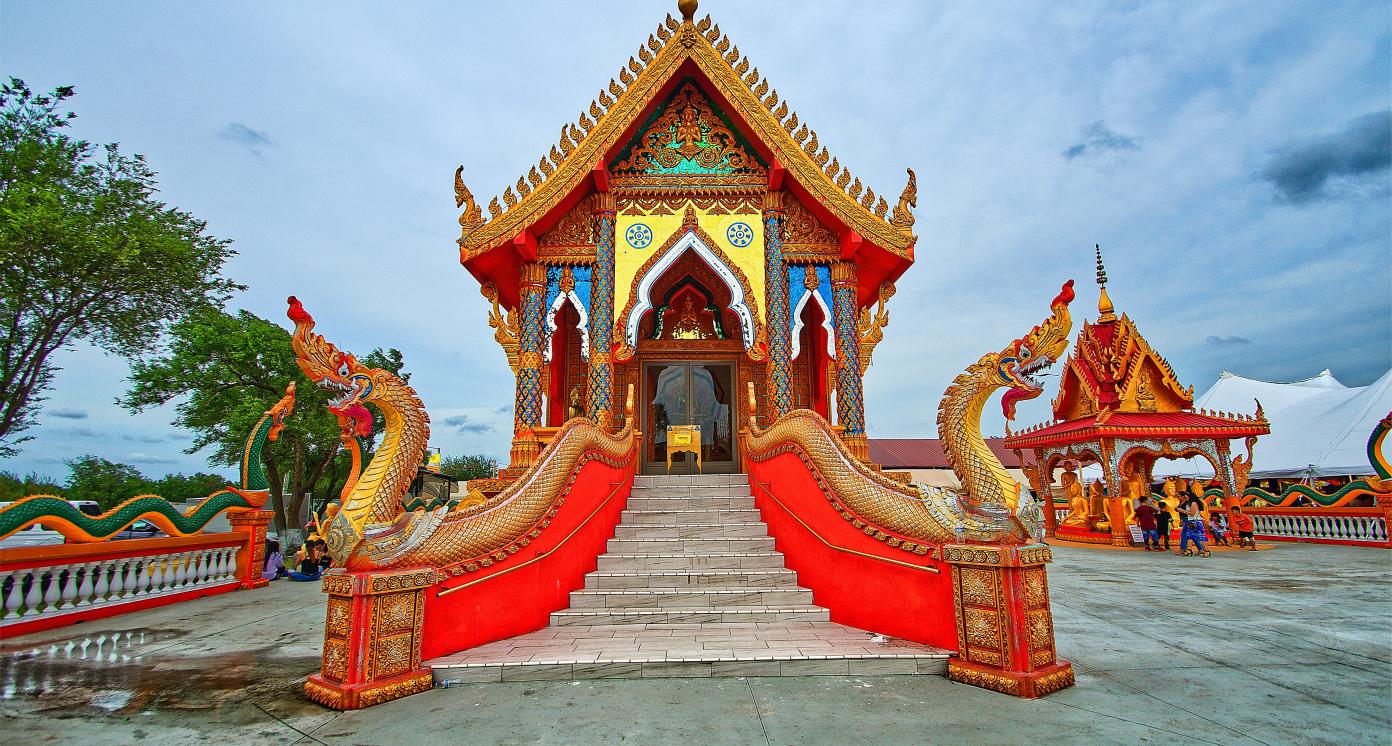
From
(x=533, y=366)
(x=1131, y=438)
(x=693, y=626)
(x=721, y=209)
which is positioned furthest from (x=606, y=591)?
(x=1131, y=438)

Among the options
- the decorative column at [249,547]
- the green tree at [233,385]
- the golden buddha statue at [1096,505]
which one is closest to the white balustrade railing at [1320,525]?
the golden buddha statue at [1096,505]

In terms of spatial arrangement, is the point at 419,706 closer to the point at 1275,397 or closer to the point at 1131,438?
the point at 1131,438

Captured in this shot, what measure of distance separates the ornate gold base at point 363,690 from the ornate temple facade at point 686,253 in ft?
15.3

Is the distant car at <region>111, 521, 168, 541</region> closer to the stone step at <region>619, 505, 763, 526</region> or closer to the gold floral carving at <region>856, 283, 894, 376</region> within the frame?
the stone step at <region>619, 505, 763, 526</region>

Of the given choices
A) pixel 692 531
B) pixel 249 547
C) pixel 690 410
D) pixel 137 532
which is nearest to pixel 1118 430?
pixel 690 410

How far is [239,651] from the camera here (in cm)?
475

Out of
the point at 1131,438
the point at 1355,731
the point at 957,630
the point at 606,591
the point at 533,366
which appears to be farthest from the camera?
the point at 1131,438

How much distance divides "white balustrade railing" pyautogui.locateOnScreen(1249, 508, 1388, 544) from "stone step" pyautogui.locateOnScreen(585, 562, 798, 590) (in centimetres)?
1279

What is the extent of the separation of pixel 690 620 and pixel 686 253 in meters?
5.86

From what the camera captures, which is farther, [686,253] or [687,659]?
[686,253]

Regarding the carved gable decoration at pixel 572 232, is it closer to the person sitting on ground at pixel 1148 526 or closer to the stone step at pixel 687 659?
the stone step at pixel 687 659

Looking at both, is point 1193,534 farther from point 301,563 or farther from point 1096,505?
point 301,563

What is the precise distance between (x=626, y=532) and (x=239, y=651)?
11.4ft

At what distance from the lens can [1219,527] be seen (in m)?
12.7
